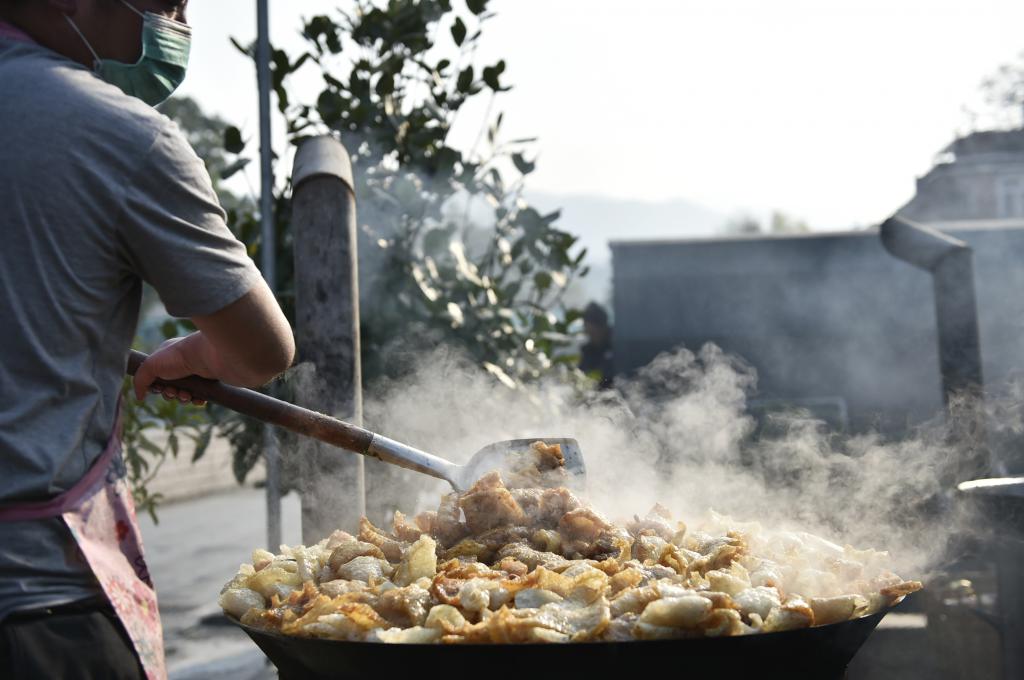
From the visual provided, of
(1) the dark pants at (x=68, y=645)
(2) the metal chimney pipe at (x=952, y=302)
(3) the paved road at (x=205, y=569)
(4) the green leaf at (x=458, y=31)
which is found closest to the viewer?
(1) the dark pants at (x=68, y=645)

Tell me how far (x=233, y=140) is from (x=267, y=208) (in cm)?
62

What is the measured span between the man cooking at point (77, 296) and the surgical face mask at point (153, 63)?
0.18 feet

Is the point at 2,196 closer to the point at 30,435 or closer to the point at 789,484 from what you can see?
the point at 30,435

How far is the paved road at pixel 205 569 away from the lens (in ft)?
19.0

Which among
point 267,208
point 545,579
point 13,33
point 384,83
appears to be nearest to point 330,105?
point 384,83

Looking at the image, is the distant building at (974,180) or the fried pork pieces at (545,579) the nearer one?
the fried pork pieces at (545,579)

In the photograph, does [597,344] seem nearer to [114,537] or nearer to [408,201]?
[408,201]

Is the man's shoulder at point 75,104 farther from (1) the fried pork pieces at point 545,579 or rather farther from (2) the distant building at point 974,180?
(2) the distant building at point 974,180

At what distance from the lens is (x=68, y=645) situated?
57.1 inches

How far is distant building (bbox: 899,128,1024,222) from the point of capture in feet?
68.4

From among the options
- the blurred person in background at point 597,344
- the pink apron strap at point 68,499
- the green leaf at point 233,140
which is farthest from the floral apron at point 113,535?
the blurred person in background at point 597,344

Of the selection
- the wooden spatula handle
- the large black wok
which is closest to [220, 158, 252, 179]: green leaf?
the wooden spatula handle

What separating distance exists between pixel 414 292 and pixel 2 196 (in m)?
2.76

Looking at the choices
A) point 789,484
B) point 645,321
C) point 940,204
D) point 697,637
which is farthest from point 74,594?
point 940,204
